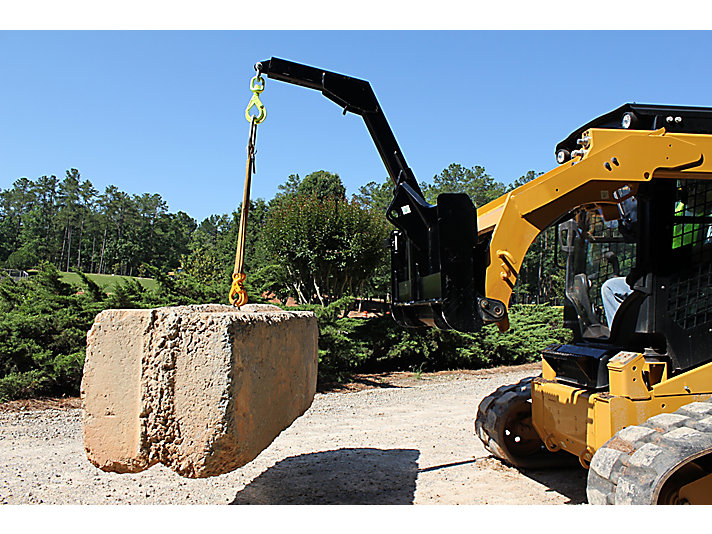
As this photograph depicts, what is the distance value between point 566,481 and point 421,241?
278cm

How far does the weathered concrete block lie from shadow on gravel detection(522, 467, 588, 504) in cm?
316

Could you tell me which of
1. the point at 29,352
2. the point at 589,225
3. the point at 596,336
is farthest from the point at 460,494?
the point at 29,352

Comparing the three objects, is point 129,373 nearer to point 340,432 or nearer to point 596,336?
point 596,336

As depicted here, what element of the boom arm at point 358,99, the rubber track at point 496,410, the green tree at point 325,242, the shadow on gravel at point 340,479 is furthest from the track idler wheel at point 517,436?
the green tree at point 325,242

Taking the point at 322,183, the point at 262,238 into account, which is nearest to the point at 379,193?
the point at 322,183

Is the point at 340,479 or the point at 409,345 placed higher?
the point at 409,345

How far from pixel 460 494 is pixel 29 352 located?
7022 millimetres

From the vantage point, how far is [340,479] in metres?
5.18

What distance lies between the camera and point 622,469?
327 cm

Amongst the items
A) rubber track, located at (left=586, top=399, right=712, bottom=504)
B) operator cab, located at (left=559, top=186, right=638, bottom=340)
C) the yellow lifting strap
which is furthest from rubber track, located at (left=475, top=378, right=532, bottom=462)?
the yellow lifting strap

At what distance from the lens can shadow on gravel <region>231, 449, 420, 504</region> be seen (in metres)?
4.67

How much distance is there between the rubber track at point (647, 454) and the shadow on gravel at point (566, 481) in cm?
143

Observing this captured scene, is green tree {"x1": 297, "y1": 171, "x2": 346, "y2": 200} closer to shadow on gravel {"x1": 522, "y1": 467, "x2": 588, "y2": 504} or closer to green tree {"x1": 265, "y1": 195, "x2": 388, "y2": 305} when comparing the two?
green tree {"x1": 265, "y1": 195, "x2": 388, "y2": 305}

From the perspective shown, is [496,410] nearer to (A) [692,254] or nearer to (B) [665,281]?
(B) [665,281]
